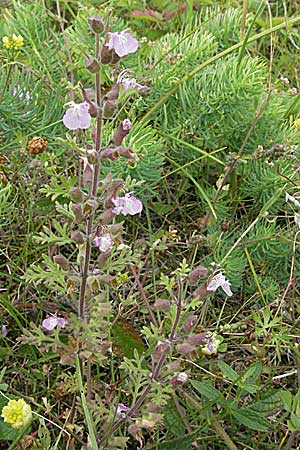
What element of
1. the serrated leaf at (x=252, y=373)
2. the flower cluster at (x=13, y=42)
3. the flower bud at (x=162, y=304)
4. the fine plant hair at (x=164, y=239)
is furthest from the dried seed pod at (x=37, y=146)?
the serrated leaf at (x=252, y=373)

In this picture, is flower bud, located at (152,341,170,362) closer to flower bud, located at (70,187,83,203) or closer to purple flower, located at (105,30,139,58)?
flower bud, located at (70,187,83,203)

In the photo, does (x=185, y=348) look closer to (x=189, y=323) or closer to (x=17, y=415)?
(x=189, y=323)

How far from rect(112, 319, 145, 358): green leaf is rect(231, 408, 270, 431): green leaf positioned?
0.80 ft

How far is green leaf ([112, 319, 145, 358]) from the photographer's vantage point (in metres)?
1.40

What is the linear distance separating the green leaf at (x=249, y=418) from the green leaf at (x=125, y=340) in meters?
0.24

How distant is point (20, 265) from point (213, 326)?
50cm

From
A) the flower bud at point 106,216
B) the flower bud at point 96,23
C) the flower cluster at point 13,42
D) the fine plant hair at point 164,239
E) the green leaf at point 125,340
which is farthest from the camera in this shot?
the flower cluster at point 13,42

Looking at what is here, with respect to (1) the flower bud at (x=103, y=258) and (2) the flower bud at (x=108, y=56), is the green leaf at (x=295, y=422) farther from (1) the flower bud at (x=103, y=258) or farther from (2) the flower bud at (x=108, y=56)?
(2) the flower bud at (x=108, y=56)

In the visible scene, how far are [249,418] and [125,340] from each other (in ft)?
1.02

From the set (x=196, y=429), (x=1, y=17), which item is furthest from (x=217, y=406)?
(x=1, y=17)

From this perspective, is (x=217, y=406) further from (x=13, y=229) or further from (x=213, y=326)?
(x=13, y=229)

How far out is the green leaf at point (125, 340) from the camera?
4.59 ft

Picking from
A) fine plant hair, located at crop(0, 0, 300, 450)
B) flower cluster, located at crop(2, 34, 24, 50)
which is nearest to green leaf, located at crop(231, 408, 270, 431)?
fine plant hair, located at crop(0, 0, 300, 450)

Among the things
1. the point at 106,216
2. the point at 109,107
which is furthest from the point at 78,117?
the point at 106,216
